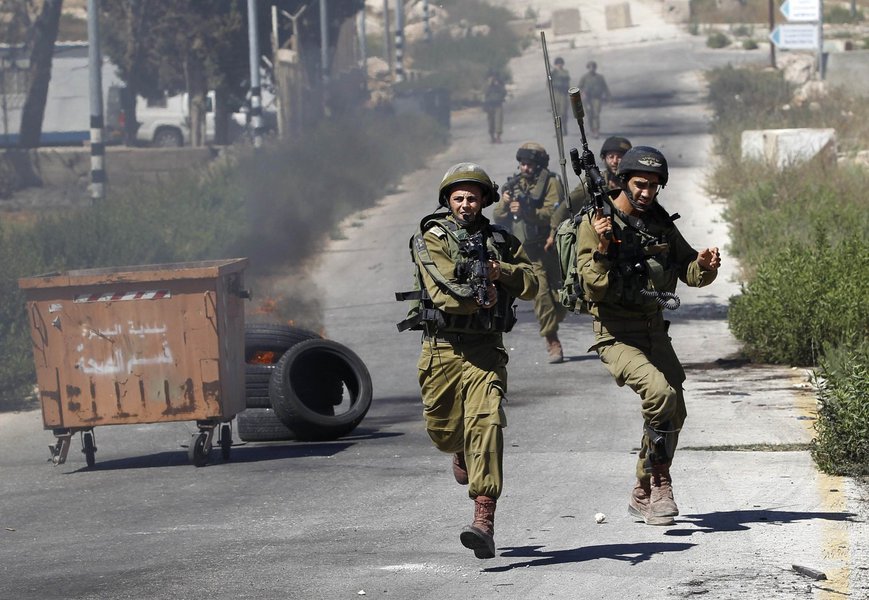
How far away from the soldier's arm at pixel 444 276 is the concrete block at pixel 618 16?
214 ft

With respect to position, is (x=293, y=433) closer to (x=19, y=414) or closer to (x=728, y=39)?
(x=19, y=414)

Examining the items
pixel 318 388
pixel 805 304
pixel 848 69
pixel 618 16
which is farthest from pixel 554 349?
pixel 618 16

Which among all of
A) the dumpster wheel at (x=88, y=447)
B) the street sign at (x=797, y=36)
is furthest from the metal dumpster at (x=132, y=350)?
the street sign at (x=797, y=36)

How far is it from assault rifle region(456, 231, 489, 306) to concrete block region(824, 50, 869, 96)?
121 ft

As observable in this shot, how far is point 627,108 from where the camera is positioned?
44.5 metres

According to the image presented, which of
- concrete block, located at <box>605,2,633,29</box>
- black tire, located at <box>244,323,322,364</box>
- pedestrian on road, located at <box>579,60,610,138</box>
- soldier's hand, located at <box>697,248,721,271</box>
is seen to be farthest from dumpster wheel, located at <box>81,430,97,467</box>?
concrete block, located at <box>605,2,633,29</box>

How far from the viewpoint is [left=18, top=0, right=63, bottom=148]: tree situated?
128 ft

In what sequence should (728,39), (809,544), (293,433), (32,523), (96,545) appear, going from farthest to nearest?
(728,39)
(293,433)
(32,523)
(96,545)
(809,544)

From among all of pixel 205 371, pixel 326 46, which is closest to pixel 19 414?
pixel 205 371

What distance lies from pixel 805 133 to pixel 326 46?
836 inches

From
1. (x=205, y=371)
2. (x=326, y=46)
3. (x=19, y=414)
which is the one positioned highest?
(x=326, y=46)

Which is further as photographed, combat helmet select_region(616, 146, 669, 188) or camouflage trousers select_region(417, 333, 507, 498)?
combat helmet select_region(616, 146, 669, 188)

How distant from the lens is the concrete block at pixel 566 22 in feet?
232

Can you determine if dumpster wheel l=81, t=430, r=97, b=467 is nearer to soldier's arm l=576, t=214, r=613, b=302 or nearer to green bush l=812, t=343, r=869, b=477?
soldier's arm l=576, t=214, r=613, b=302
